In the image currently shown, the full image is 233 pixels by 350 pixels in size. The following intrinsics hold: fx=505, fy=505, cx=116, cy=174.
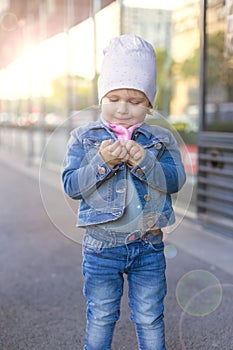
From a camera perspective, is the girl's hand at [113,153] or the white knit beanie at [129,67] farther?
the white knit beanie at [129,67]

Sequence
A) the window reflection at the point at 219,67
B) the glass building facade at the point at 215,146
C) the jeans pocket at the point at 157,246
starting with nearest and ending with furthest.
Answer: the jeans pocket at the point at 157,246
the glass building facade at the point at 215,146
the window reflection at the point at 219,67

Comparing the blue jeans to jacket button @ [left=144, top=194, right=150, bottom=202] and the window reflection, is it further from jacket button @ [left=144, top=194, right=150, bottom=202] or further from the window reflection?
the window reflection

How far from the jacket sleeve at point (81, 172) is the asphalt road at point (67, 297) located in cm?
23

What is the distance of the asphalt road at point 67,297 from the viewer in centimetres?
272

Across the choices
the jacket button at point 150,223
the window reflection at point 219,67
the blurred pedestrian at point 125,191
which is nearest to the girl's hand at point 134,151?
the blurred pedestrian at point 125,191

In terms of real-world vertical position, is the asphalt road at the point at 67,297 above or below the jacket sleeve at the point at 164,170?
below

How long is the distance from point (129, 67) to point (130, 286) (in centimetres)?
87

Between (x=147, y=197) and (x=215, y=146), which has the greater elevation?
(x=215, y=146)

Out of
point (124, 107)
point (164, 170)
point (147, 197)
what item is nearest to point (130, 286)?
point (147, 197)

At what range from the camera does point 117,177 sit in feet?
6.30

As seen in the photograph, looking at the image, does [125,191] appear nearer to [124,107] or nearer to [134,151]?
[134,151]

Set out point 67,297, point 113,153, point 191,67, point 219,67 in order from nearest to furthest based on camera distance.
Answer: point 113,153 < point 67,297 < point 219,67 < point 191,67

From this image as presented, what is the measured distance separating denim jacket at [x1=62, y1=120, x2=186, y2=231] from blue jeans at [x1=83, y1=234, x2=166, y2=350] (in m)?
0.12

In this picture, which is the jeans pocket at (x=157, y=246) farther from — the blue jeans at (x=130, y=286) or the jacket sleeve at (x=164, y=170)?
the jacket sleeve at (x=164, y=170)
